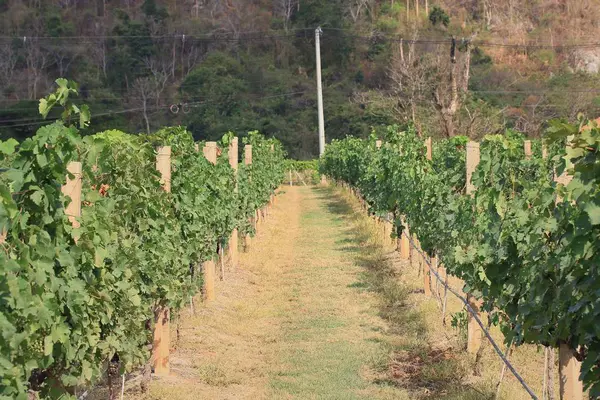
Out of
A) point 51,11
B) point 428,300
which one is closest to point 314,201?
point 428,300

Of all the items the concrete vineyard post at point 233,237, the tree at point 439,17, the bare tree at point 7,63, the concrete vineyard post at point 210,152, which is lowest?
the concrete vineyard post at point 233,237

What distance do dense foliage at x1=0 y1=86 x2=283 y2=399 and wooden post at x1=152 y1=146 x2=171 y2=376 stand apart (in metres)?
0.17

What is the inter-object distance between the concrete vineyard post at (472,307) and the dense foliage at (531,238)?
237mm

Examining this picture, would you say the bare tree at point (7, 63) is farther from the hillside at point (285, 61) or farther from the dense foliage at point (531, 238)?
the dense foliage at point (531, 238)

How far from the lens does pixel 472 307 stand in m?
8.94

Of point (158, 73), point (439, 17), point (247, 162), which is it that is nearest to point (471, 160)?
point (247, 162)

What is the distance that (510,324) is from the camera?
6793 mm

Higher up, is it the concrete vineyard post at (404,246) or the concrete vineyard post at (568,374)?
the concrete vineyard post at (568,374)

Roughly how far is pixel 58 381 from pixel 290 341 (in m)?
4.98

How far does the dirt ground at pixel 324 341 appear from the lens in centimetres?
826

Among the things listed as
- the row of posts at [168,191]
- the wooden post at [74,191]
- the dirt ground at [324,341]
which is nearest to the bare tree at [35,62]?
the row of posts at [168,191]

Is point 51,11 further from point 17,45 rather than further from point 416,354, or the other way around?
point 416,354

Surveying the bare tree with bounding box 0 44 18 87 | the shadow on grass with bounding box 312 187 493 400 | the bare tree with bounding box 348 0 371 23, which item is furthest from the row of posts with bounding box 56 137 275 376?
the bare tree with bounding box 348 0 371 23

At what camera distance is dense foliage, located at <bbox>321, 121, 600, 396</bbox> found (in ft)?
14.1
